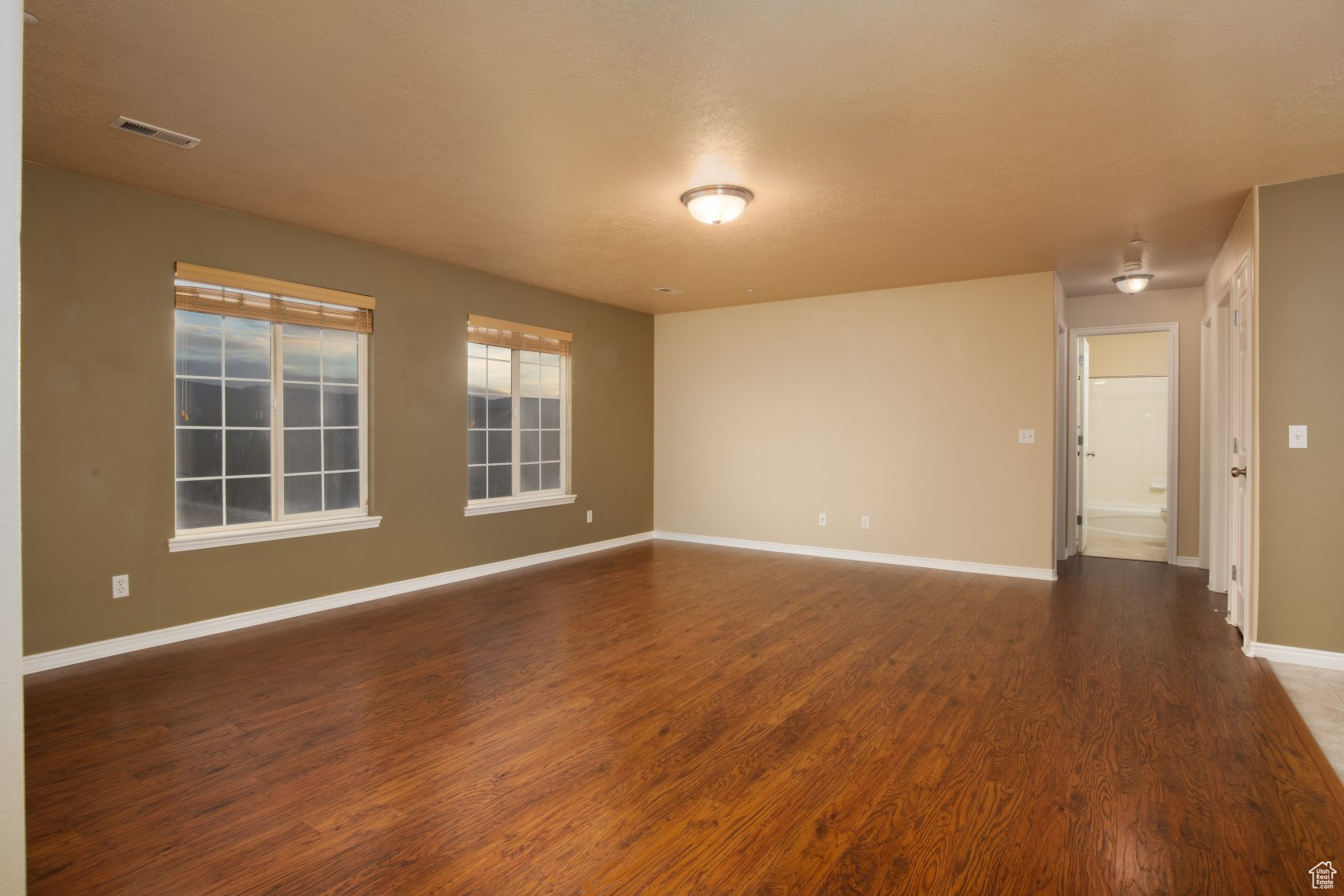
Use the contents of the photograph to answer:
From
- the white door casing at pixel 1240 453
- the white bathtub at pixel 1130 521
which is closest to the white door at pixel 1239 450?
the white door casing at pixel 1240 453

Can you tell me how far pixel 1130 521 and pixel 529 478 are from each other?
831 centimetres

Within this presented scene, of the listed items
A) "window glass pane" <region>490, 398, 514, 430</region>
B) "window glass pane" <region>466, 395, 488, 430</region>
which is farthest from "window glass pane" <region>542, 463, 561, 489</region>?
"window glass pane" <region>466, 395, 488, 430</region>

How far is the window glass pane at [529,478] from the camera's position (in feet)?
20.7

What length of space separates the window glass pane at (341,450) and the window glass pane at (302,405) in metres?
0.13

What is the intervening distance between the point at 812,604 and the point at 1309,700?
2.58 metres

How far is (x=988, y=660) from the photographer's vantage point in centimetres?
373

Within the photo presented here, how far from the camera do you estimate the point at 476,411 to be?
5.84m

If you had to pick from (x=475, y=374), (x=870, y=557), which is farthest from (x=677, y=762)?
(x=870, y=557)

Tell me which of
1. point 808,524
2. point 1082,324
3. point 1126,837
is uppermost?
point 1082,324

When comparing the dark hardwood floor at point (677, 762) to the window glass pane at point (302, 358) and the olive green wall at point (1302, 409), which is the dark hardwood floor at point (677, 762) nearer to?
the olive green wall at point (1302, 409)

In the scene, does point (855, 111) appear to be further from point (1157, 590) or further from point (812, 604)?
point (1157, 590)

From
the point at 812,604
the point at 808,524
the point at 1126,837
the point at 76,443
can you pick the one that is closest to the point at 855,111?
the point at 1126,837

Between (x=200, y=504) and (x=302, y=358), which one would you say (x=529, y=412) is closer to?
(x=302, y=358)

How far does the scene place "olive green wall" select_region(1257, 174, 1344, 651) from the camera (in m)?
3.54
